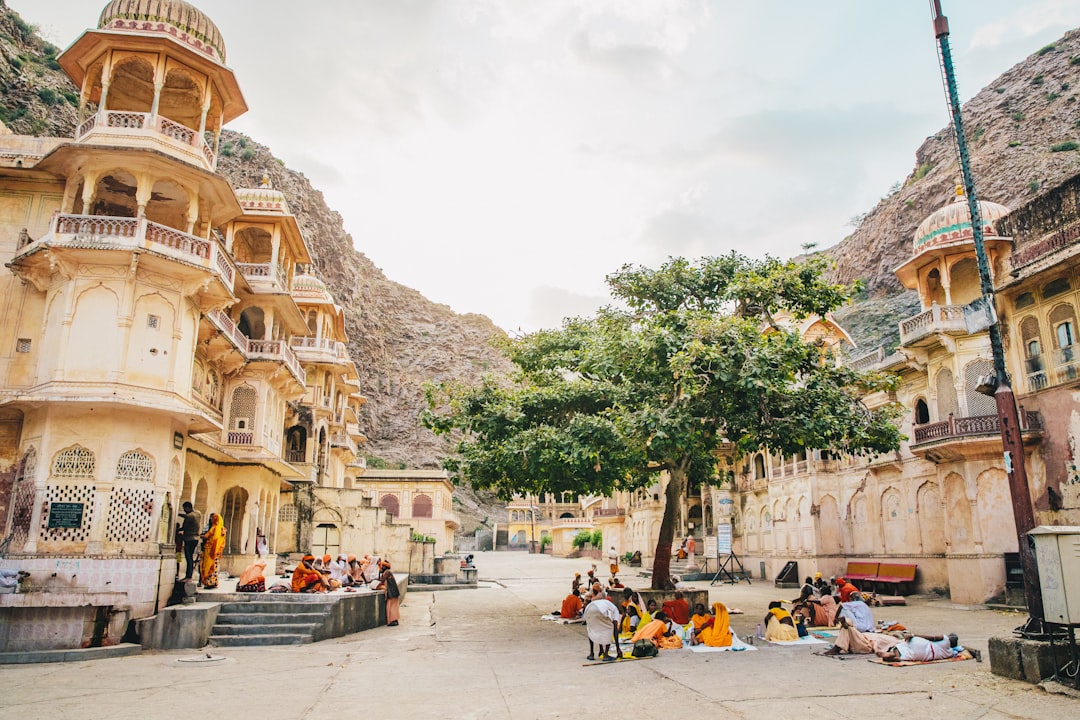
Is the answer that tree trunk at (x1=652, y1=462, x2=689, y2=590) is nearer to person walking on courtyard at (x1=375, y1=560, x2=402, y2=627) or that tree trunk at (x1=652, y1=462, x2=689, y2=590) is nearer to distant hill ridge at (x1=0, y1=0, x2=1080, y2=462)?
person walking on courtyard at (x1=375, y1=560, x2=402, y2=627)

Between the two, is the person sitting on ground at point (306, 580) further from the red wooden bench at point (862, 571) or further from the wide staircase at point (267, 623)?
the red wooden bench at point (862, 571)

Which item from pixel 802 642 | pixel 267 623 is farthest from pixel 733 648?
pixel 267 623

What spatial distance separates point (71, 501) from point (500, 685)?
33.3 feet

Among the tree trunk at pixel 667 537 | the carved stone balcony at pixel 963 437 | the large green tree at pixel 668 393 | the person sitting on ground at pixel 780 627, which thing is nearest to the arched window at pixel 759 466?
the carved stone balcony at pixel 963 437

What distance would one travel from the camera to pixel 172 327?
1638 cm

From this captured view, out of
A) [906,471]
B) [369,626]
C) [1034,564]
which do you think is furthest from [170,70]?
[906,471]

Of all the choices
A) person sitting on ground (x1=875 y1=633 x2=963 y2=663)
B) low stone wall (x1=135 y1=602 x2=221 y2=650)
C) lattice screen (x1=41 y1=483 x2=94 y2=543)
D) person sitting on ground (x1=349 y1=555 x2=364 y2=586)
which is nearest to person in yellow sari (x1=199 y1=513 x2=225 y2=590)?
low stone wall (x1=135 y1=602 x2=221 y2=650)

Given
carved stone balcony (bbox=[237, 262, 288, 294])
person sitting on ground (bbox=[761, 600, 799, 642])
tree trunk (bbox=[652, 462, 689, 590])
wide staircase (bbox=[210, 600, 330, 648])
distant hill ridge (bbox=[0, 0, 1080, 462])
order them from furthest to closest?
distant hill ridge (bbox=[0, 0, 1080, 462]) → carved stone balcony (bbox=[237, 262, 288, 294]) → tree trunk (bbox=[652, 462, 689, 590]) → wide staircase (bbox=[210, 600, 330, 648]) → person sitting on ground (bbox=[761, 600, 799, 642])

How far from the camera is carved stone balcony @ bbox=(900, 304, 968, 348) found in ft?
72.3

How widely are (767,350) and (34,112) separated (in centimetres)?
5069

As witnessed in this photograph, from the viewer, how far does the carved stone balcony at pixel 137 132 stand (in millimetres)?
16297

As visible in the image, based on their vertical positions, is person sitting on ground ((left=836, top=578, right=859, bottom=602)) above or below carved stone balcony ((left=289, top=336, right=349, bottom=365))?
below

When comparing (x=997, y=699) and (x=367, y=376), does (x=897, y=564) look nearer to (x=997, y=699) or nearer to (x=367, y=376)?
(x=997, y=699)

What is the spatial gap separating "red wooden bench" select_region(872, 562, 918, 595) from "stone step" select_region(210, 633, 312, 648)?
64.7 feet
